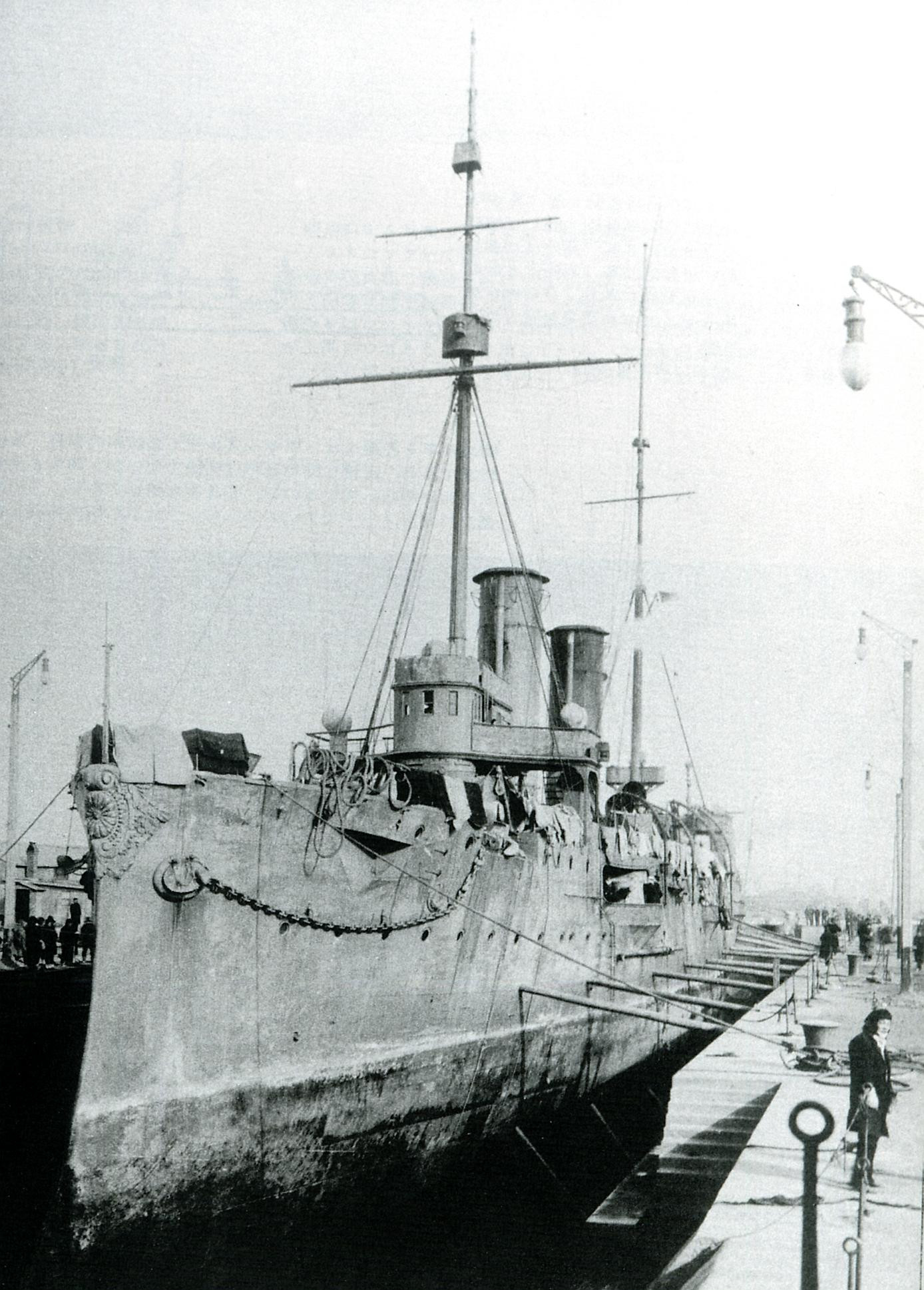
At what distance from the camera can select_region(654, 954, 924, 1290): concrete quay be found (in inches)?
200

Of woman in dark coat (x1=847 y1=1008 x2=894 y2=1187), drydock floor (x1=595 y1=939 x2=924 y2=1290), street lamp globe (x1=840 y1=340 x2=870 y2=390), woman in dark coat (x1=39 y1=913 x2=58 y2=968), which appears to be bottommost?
woman in dark coat (x1=39 y1=913 x2=58 y2=968)

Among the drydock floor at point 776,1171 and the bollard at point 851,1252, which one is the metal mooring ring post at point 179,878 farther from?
the bollard at point 851,1252

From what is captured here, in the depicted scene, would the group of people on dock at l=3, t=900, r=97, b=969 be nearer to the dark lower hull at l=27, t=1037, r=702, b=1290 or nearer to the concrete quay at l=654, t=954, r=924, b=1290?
the dark lower hull at l=27, t=1037, r=702, b=1290

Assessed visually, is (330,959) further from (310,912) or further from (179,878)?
(179,878)

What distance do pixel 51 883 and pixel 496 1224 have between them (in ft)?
61.9

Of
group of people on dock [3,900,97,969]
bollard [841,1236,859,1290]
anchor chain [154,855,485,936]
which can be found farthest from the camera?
group of people on dock [3,900,97,969]

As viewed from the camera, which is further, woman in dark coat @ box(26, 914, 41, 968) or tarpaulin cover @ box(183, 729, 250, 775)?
woman in dark coat @ box(26, 914, 41, 968)

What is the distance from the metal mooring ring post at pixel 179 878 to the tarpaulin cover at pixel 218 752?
847mm

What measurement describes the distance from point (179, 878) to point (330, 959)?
1631 millimetres

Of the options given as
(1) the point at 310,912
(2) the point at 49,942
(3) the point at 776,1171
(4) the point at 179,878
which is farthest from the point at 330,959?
(2) the point at 49,942

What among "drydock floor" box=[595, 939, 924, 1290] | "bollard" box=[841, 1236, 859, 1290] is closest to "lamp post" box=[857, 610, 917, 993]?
"drydock floor" box=[595, 939, 924, 1290]

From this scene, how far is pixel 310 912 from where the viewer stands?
870 centimetres

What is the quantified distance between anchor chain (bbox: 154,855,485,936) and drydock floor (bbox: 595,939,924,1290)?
8.65 ft

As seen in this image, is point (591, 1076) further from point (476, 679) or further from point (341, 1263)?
point (341, 1263)
